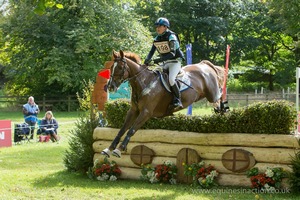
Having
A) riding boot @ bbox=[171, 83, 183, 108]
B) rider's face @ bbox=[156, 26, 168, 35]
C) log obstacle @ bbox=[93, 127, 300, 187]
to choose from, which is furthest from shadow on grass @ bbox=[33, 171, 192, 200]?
rider's face @ bbox=[156, 26, 168, 35]

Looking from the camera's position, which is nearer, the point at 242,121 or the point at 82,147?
the point at 242,121

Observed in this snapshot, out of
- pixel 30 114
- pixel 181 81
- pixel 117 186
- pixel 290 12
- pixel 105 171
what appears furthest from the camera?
pixel 290 12

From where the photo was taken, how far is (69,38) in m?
31.7

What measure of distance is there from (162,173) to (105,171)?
54.4 inches

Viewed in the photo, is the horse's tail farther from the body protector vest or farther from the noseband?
the noseband

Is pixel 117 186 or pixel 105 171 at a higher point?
pixel 105 171

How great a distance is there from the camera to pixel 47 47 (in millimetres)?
33250

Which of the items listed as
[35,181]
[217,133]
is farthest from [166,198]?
[35,181]

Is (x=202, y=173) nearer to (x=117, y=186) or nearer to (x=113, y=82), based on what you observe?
(x=117, y=186)

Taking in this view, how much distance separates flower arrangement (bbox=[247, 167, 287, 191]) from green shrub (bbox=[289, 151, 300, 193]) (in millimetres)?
235

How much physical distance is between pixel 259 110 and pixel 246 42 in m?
37.3

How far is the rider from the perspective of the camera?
26.9 ft

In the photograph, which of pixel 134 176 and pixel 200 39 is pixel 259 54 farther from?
pixel 134 176

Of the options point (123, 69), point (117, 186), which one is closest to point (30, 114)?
point (117, 186)
